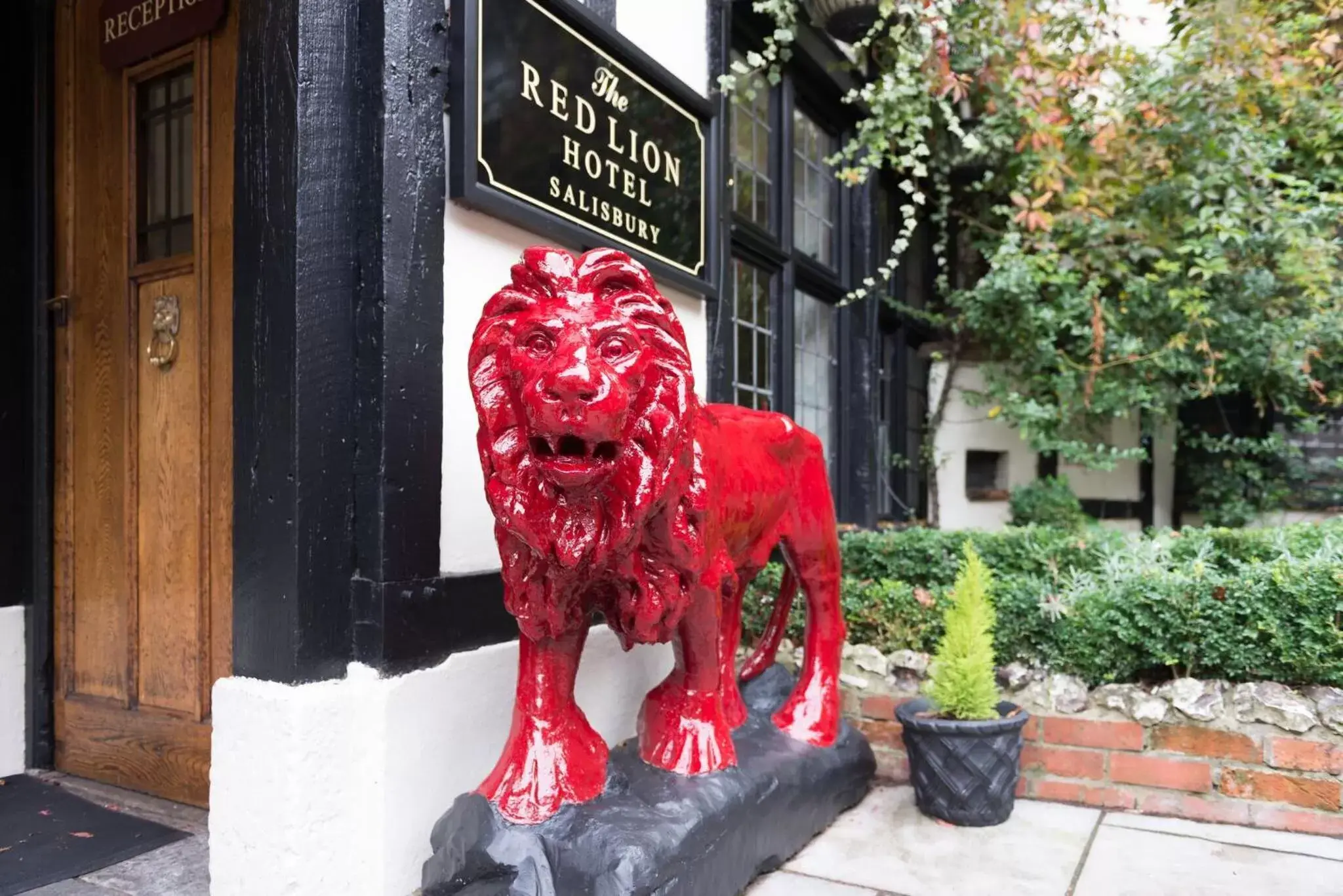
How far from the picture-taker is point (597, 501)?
1.77 meters

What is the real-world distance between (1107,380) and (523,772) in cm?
497

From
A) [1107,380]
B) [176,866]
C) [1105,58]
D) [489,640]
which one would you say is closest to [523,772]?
[489,640]

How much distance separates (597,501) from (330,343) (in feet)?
2.33

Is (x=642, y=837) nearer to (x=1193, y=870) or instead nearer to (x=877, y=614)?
(x=1193, y=870)

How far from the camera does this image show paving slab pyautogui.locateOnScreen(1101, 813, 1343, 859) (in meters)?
2.51

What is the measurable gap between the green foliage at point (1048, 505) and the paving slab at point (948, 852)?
3.85 meters

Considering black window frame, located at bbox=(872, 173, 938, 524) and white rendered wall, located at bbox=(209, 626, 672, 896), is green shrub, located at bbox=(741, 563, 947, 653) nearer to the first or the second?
white rendered wall, located at bbox=(209, 626, 672, 896)

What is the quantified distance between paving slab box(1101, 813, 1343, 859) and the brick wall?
3 centimetres

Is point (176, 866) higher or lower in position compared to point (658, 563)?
lower

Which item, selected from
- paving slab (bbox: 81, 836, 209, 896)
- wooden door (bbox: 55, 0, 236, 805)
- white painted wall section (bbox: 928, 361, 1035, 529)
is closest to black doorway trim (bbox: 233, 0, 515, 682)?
wooden door (bbox: 55, 0, 236, 805)

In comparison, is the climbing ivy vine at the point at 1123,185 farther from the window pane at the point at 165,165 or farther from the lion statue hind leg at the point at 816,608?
the window pane at the point at 165,165

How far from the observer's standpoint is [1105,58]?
432 centimetres

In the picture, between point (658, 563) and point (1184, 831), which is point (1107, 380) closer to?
point (1184, 831)

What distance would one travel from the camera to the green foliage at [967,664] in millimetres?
2648
